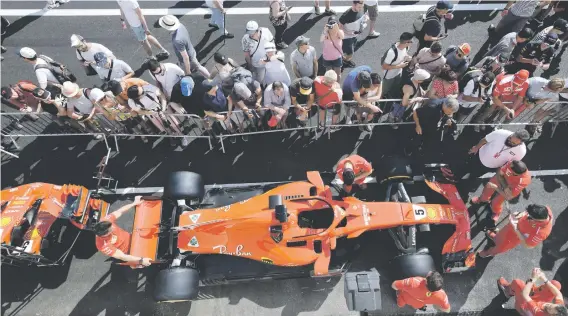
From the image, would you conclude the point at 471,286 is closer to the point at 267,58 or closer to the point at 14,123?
the point at 267,58

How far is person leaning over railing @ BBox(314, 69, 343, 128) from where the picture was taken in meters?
6.74

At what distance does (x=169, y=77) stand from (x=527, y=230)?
643cm

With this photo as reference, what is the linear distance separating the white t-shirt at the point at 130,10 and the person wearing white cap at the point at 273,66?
2919mm

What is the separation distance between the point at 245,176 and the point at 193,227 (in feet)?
6.16

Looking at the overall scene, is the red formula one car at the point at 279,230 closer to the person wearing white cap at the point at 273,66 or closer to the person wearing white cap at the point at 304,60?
the person wearing white cap at the point at 273,66

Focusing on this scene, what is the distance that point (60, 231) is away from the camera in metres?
7.09

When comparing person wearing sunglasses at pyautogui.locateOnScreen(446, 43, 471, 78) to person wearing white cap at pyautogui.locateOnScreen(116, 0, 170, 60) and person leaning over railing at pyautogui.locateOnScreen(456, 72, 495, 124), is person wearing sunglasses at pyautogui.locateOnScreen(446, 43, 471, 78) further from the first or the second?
person wearing white cap at pyautogui.locateOnScreen(116, 0, 170, 60)

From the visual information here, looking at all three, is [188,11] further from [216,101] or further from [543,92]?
[543,92]

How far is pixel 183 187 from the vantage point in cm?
670

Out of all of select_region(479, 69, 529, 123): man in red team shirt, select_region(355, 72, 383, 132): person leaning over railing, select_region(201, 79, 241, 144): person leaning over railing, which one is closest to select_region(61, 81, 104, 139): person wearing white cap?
select_region(201, 79, 241, 144): person leaning over railing

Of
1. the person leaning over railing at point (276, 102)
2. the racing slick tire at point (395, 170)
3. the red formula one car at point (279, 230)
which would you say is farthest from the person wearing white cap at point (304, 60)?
the racing slick tire at point (395, 170)

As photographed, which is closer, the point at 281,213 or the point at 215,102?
the point at 281,213

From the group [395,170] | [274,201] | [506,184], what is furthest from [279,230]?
[506,184]

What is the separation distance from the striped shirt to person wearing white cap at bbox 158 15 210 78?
672 centimetres
